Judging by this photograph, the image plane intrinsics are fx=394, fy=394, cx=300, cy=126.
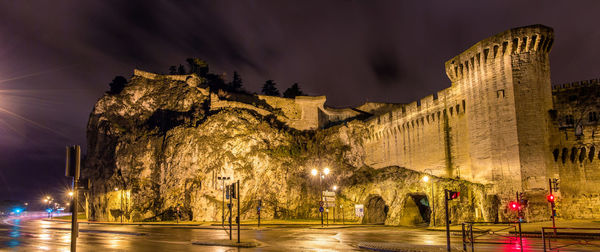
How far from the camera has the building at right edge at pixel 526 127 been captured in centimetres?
3294

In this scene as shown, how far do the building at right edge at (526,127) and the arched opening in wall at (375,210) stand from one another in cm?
1370

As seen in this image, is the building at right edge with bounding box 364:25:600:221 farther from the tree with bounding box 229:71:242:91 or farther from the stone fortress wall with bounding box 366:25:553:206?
the tree with bounding box 229:71:242:91

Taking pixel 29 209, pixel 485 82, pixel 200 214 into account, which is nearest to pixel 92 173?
pixel 200 214

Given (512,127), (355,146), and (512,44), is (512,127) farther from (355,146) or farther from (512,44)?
(355,146)

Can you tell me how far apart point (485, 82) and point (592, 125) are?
30.2 feet

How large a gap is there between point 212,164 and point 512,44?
40761mm

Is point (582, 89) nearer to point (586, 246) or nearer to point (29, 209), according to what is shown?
point (586, 246)

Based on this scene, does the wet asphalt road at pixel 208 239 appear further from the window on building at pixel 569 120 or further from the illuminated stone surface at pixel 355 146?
the window on building at pixel 569 120

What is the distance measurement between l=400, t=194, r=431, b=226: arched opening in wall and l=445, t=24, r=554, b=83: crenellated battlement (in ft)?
51.0

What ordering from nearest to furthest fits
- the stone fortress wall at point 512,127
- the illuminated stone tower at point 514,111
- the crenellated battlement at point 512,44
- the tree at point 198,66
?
the stone fortress wall at point 512,127
the illuminated stone tower at point 514,111
the crenellated battlement at point 512,44
the tree at point 198,66

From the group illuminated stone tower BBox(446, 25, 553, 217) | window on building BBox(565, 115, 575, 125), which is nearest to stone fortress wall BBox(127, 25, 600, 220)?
illuminated stone tower BBox(446, 25, 553, 217)

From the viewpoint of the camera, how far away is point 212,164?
5731 cm

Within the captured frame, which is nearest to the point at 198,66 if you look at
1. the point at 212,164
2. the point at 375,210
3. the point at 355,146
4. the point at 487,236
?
the point at 212,164

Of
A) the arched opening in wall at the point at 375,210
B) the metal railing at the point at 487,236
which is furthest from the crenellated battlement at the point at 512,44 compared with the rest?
the arched opening in wall at the point at 375,210
